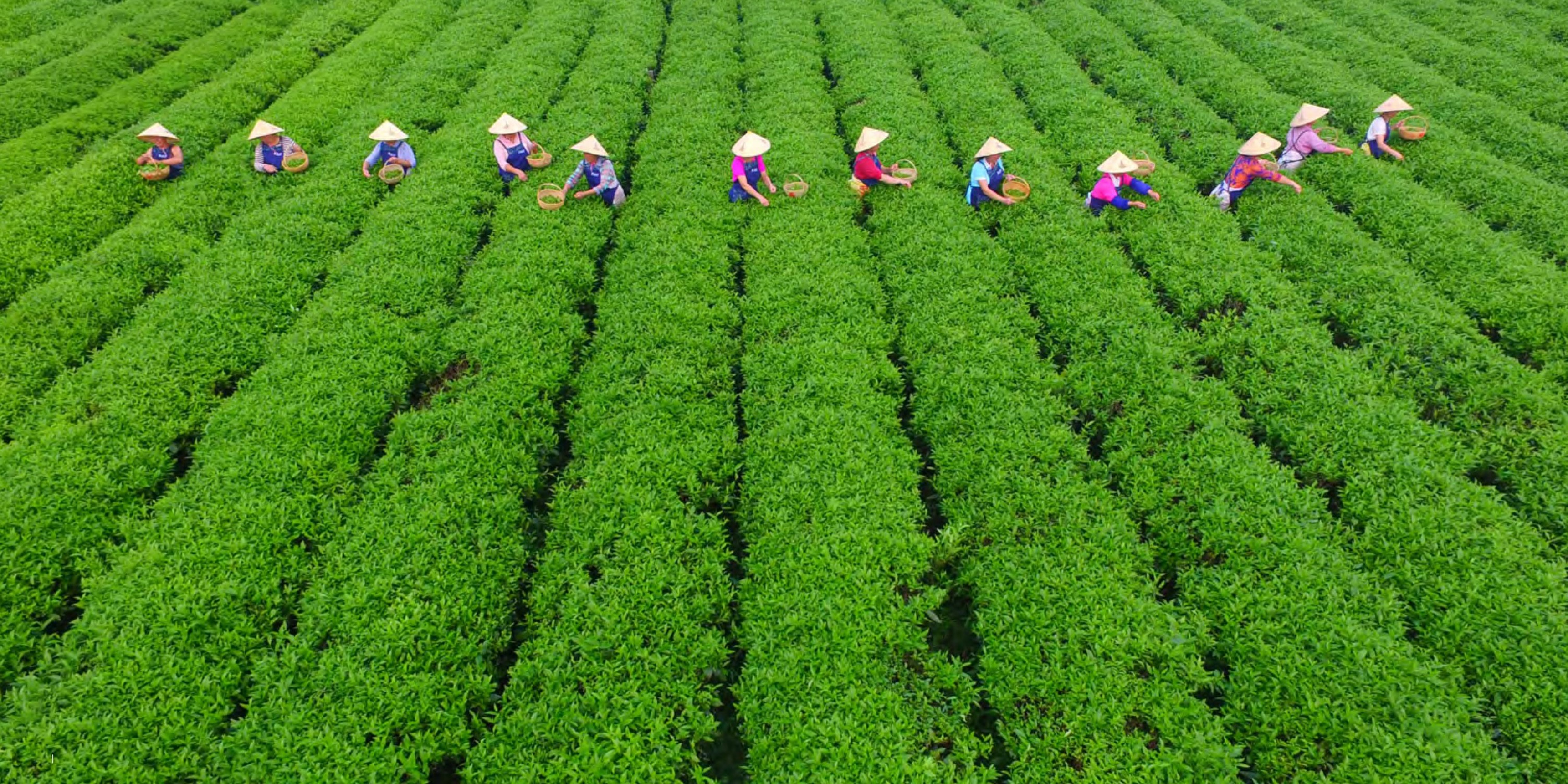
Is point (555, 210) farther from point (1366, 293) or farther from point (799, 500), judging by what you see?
point (1366, 293)

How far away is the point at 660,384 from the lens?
8938 millimetres

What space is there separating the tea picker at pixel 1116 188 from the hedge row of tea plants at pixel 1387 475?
0.38 metres

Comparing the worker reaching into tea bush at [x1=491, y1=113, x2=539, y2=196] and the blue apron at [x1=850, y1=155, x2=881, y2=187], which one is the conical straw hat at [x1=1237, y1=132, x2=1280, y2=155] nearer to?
the blue apron at [x1=850, y1=155, x2=881, y2=187]

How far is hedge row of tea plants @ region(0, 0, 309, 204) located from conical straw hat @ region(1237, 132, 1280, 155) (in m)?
22.7

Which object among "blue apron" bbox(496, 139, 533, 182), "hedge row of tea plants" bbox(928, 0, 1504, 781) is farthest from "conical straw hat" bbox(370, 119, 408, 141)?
"hedge row of tea plants" bbox(928, 0, 1504, 781)

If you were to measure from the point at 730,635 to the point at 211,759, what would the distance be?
4.42m

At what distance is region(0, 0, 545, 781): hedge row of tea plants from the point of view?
18.6ft

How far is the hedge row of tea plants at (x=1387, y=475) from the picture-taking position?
5906 millimetres

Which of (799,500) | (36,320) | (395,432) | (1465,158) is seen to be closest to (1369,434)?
(799,500)

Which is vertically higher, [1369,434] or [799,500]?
[1369,434]

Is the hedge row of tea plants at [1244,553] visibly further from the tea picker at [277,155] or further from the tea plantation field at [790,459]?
the tea picker at [277,155]

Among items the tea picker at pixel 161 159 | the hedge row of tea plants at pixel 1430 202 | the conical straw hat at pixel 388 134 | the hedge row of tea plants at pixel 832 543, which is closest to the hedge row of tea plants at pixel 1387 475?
the hedge row of tea plants at pixel 1430 202

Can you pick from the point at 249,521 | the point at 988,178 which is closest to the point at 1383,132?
the point at 988,178

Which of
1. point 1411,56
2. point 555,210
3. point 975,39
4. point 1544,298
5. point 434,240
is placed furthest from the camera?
point 975,39
